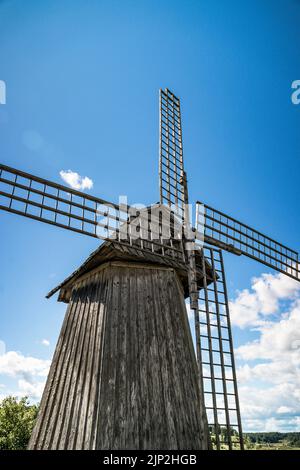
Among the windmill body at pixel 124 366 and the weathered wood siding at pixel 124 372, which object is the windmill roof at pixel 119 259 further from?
the weathered wood siding at pixel 124 372

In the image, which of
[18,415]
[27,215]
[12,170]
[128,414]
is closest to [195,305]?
[128,414]

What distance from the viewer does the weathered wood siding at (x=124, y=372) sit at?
7457 mm

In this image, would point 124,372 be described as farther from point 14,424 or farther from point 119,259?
point 14,424

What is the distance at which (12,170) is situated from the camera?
8117 mm

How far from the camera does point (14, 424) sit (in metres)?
31.8

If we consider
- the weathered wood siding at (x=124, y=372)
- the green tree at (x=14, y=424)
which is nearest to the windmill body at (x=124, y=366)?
the weathered wood siding at (x=124, y=372)

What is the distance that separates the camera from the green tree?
30.1 metres

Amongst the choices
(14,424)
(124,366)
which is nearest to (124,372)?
(124,366)

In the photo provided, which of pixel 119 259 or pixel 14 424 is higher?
pixel 119 259

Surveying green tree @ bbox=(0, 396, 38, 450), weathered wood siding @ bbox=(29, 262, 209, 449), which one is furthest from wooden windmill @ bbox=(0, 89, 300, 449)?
green tree @ bbox=(0, 396, 38, 450)

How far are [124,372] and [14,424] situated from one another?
3019 cm

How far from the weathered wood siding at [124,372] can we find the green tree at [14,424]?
1060 inches

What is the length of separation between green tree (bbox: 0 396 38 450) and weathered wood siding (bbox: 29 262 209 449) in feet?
88.3

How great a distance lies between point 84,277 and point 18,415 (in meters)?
28.9
